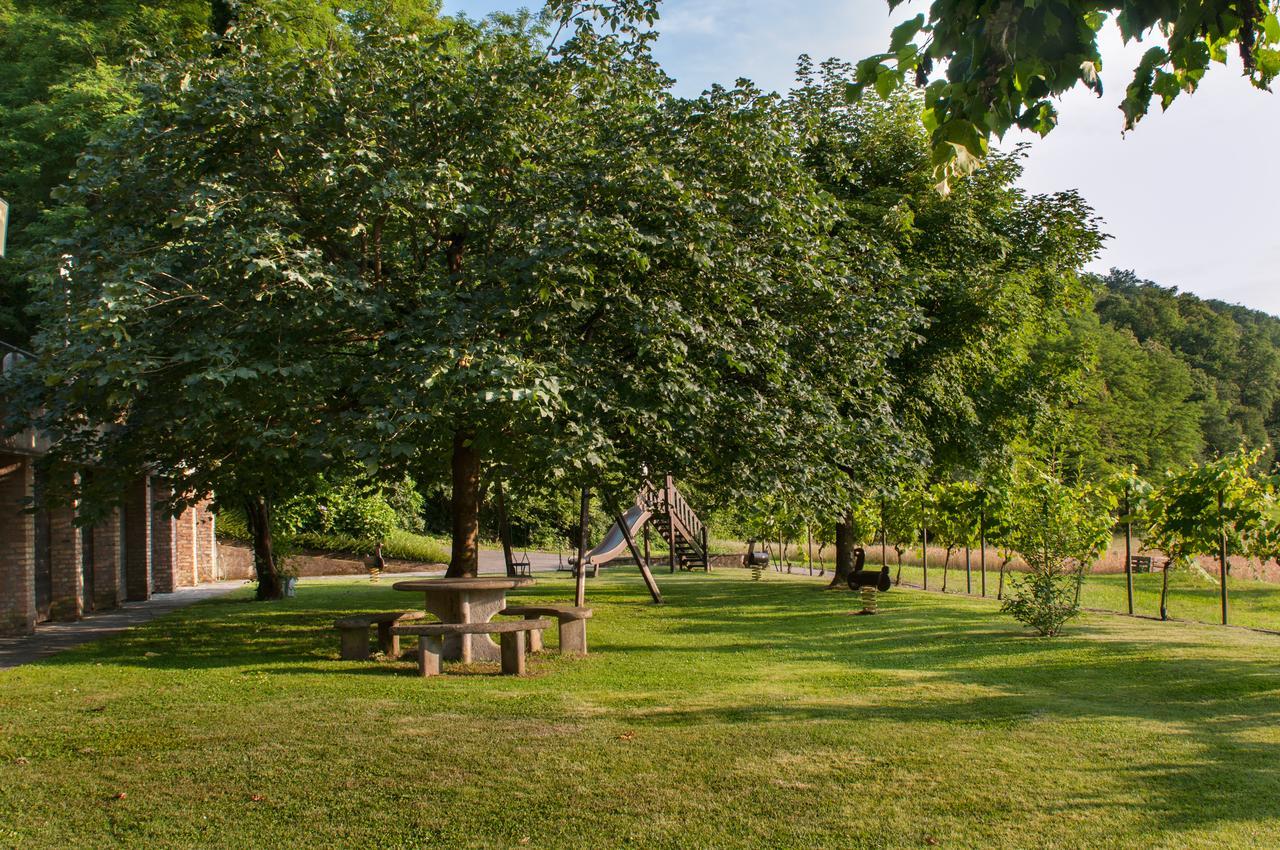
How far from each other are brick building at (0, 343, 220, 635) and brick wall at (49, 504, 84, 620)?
0.05 feet

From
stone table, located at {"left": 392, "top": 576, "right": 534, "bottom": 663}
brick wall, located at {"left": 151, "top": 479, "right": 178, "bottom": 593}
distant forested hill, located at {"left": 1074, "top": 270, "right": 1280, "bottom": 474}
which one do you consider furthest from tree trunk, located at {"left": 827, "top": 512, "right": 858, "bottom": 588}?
distant forested hill, located at {"left": 1074, "top": 270, "right": 1280, "bottom": 474}

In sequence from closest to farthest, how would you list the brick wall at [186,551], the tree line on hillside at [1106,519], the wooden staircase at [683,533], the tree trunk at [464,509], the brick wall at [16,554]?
the tree trunk at [464,509] < the tree line on hillside at [1106,519] < the brick wall at [16,554] < the brick wall at [186,551] < the wooden staircase at [683,533]

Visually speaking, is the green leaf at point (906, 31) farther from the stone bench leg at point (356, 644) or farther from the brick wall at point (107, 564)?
the brick wall at point (107, 564)

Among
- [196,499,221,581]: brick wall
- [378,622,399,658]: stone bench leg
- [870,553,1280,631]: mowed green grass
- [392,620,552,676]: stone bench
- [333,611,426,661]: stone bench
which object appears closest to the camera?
[392,620,552,676]: stone bench

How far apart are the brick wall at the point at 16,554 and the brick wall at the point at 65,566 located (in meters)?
2.28

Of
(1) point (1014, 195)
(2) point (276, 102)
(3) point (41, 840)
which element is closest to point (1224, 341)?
(1) point (1014, 195)

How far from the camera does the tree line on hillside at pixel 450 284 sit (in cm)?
1085

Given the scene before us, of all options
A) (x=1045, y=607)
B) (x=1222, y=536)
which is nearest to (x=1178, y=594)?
(x=1222, y=536)

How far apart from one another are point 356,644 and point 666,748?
19.9 ft

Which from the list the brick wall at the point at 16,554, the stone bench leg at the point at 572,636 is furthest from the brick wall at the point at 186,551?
the stone bench leg at the point at 572,636

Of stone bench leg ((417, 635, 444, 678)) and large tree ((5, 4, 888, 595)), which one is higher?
large tree ((5, 4, 888, 595))

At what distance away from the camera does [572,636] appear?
497 inches

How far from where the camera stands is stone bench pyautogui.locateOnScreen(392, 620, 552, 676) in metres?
10.7

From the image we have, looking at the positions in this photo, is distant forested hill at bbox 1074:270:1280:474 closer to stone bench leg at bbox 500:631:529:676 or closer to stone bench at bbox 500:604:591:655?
stone bench at bbox 500:604:591:655
